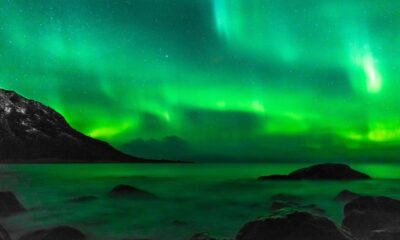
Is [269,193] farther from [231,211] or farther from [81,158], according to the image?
[81,158]

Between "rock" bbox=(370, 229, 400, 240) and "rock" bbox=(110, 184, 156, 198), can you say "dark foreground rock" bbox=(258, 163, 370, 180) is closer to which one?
"rock" bbox=(110, 184, 156, 198)

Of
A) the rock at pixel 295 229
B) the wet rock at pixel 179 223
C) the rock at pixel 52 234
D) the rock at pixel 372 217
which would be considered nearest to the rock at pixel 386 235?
the rock at pixel 372 217

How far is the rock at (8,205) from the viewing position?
22.2m

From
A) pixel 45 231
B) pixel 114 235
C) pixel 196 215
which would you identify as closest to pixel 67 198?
pixel 196 215

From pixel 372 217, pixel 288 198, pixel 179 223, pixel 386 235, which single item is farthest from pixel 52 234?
pixel 288 198

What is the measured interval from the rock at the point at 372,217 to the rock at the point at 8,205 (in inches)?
657

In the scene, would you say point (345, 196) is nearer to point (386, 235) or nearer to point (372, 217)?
point (372, 217)

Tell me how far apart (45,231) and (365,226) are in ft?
40.4

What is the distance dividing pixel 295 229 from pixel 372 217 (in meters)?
4.51

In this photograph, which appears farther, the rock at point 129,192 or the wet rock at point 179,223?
the rock at point 129,192

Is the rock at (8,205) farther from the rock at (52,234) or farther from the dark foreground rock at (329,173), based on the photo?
the dark foreground rock at (329,173)

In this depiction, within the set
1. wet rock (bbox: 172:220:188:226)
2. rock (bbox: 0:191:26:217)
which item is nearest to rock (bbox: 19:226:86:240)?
rock (bbox: 0:191:26:217)

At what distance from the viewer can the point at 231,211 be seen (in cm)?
3041

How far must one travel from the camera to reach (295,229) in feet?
46.6
